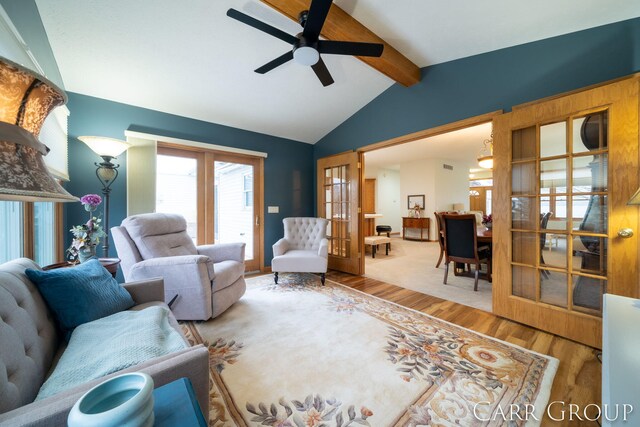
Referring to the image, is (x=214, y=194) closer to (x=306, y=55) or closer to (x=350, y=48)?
(x=306, y=55)

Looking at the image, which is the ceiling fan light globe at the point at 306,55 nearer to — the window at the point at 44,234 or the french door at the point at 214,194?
the french door at the point at 214,194

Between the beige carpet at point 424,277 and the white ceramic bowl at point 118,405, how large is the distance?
2997 millimetres

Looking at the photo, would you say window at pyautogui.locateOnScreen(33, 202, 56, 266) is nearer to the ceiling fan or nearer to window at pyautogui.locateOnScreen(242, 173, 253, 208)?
window at pyautogui.locateOnScreen(242, 173, 253, 208)

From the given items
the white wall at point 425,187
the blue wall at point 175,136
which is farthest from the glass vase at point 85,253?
the white wall at point 425,187

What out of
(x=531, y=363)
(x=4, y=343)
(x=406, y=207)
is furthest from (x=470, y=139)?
(x=4, y=343)

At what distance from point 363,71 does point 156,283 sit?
314 centimetres

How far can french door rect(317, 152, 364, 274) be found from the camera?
3814mm

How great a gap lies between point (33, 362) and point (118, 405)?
0.66 metres

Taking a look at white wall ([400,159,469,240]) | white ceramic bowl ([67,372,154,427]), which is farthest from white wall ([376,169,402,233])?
white ceramic bowl ([67,372,154,427])

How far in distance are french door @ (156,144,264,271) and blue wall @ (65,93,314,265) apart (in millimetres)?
197

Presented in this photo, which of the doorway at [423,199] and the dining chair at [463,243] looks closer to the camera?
the dining chair at [463,243]

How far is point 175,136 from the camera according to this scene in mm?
3260

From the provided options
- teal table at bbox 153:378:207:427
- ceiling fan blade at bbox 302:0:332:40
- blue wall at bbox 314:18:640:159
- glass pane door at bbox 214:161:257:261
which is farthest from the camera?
glass pane door at bbox 214:161:257:261

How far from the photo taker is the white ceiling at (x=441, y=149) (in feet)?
16.7
